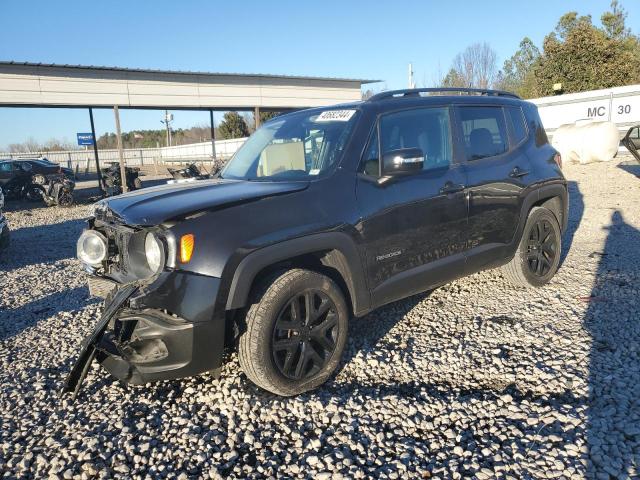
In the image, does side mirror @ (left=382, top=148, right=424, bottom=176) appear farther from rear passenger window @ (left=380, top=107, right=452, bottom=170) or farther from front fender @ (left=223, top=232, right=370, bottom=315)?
front fender @ (left=223, top=232, right=370, bottom=315)

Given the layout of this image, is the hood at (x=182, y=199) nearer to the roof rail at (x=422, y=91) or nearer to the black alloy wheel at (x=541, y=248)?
the roof rail at (x=422, y=91)

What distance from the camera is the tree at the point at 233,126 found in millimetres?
46469

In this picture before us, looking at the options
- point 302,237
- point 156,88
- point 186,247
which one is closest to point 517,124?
point 302,237

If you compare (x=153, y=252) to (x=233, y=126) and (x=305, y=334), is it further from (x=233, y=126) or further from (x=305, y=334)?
(x=233, y=126)

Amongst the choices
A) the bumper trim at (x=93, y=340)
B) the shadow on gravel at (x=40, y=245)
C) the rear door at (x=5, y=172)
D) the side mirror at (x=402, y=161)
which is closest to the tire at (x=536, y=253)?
the side mirror at (x=402, y=161)

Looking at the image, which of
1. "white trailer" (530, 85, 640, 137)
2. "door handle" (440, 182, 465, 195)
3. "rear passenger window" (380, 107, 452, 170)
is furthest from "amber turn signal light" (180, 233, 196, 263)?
"white trailer" (530, 85, 640, 137)

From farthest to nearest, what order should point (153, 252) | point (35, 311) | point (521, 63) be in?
1. point (521, 63)
2. point (35, 311)
3. point (153, 252)

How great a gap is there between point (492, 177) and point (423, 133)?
2.82 feet

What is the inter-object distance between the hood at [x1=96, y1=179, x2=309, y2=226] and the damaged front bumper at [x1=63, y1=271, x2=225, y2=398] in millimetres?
377

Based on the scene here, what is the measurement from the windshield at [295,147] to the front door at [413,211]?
10.6 inches

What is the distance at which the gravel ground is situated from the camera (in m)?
2.46

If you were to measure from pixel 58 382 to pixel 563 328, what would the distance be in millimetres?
4100

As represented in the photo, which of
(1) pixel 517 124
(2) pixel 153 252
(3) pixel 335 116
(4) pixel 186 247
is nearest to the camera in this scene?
(4) pixel 186 247

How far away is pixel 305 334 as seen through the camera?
122 inches
